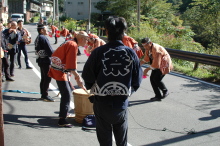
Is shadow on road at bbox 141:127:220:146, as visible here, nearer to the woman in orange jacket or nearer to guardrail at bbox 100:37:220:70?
the woman in orange jacket

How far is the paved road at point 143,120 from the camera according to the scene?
205 inches

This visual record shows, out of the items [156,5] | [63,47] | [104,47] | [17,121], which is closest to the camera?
[104,47]

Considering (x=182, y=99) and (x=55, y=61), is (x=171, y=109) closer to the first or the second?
(x=182, y=99)

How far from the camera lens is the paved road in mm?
5219

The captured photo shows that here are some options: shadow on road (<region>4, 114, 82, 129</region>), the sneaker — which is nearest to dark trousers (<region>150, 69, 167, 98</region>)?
the sneaker

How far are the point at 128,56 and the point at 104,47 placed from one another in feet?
0.95

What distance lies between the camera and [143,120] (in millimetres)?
6422

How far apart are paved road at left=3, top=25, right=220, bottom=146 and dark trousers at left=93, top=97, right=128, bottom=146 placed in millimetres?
1538

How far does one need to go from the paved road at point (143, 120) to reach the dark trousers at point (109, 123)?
1.54 metres

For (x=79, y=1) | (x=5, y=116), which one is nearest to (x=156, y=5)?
(x=79, y=1)

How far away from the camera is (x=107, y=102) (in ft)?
11.2

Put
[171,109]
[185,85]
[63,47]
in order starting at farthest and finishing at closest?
[185,85]
[171,109]
[63,47]

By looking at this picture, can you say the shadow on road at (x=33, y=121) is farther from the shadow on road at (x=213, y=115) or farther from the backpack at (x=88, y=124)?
the shadow on road at (x=213, y=115)

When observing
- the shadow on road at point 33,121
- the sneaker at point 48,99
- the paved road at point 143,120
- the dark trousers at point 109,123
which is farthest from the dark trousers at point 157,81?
the dark trousers at point 109,123
